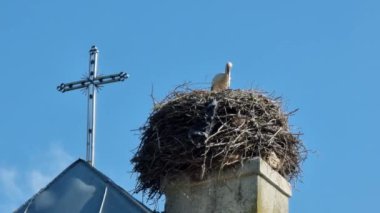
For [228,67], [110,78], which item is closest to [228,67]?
[228,67]

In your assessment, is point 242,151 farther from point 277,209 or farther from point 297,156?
point 297,156

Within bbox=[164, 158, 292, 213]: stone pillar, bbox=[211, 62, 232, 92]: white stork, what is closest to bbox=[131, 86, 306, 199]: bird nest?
bbox=[164, 158, 292, 213]: stone pillar

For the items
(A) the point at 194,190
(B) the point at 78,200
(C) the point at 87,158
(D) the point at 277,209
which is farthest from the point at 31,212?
(D) the point at 277,209

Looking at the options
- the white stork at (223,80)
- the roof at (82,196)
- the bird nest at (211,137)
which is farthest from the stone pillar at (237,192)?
the white stork at (223,80)

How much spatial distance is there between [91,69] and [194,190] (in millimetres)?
2078

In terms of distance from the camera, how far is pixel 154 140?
7832 mm

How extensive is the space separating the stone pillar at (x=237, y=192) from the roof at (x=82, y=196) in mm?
390

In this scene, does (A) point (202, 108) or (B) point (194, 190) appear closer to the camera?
(B) point (194, 190)

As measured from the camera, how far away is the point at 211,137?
7.23 meters

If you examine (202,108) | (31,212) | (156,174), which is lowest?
(31,212)

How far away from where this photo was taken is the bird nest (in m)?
7.08

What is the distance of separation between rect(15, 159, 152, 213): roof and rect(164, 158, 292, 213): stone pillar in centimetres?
39

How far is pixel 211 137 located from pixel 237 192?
0.71m

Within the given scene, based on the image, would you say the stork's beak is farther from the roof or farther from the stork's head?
the roof
